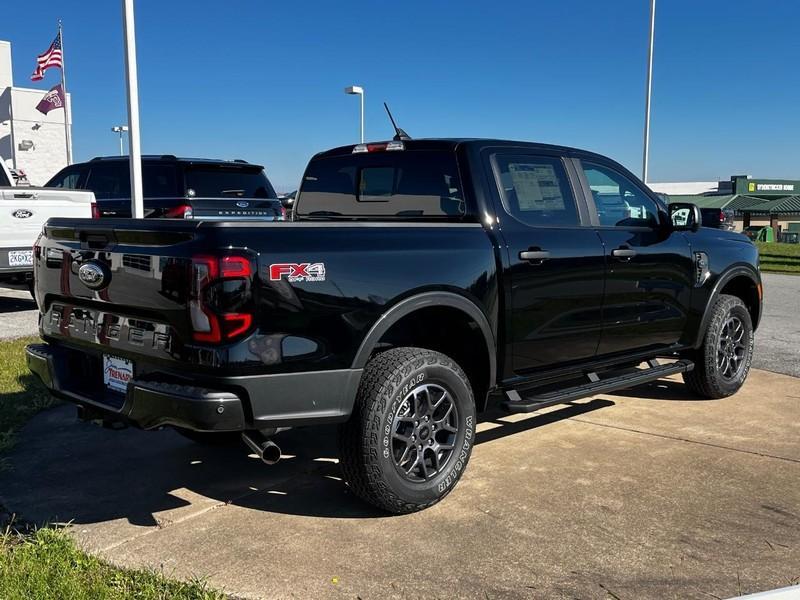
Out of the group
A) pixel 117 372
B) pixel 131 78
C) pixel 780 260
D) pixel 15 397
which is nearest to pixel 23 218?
pixel 131 78

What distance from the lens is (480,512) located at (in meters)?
3.75

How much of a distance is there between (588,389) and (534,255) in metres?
0.92

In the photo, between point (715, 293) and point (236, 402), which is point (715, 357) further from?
point (236, 402)

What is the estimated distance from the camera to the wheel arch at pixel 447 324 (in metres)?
3.51

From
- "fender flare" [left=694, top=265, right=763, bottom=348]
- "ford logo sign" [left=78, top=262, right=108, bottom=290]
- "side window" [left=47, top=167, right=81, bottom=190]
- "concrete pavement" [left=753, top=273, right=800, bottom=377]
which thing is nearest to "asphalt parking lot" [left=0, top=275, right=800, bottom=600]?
"fender flare" [left=694, top=265, right=763, bottom=348]

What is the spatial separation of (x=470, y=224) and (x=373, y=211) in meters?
0.82

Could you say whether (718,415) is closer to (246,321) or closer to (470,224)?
(470,224)

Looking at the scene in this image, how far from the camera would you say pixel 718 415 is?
544 cm

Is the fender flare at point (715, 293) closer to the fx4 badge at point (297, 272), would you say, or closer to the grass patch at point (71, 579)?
the fx4 badge at point (297, 272)

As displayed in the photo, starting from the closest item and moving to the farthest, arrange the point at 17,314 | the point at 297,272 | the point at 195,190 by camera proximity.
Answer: the point at 297,272 < the point at 17,314 < the point at 195,190

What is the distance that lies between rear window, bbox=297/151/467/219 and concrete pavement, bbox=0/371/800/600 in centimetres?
149

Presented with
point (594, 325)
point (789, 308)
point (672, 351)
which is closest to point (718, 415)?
point (672, 351)

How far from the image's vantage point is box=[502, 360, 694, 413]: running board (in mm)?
4188

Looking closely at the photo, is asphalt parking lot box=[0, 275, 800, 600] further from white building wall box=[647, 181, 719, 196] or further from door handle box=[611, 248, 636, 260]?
white building wall box=[647, 181, 719, 196]
